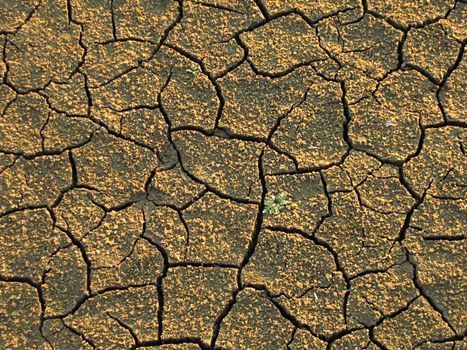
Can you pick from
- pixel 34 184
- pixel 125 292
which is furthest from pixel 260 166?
pixel 34 184

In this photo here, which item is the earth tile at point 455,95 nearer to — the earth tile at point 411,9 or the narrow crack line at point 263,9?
the earth tile at point 411,9

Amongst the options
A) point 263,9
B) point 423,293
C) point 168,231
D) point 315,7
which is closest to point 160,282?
point 168,231

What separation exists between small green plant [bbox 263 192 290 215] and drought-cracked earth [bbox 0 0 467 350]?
2 centimetres

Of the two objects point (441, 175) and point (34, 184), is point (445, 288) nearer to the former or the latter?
point (441, 175)

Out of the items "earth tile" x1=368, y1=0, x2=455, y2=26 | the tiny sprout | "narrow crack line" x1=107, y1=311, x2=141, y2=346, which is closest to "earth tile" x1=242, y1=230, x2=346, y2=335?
"narrow crack line" x1=107, y1=311, x2=141, y2=346

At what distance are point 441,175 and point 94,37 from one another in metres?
2.42

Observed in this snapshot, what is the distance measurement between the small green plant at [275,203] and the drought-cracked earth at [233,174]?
0.06ft

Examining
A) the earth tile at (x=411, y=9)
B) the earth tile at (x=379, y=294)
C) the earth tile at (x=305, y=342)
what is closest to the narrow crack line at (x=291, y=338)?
the earth tile at (x=305, y=342)

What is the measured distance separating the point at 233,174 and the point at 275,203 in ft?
1.04

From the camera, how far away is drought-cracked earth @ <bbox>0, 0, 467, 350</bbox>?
361 cm

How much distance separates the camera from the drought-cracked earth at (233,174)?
361cm

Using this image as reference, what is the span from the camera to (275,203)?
3830 millimetres

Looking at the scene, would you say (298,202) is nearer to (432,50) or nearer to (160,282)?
(160,282)

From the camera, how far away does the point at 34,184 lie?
3832 mm
